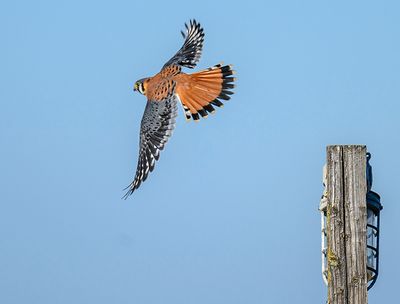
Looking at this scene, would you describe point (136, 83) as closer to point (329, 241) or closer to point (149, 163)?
point (149, 163)

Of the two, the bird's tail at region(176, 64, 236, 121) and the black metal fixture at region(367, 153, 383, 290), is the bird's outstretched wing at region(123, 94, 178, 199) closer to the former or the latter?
the bird's tail at region(176, 64, 236, 121)

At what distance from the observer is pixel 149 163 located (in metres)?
11.9

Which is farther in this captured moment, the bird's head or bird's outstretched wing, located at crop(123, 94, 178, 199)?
the bird's head

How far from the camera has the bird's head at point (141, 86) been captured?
12766mm

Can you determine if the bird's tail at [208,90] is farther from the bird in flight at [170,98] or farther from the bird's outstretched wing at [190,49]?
the bird's outstretched wing at [190,49]

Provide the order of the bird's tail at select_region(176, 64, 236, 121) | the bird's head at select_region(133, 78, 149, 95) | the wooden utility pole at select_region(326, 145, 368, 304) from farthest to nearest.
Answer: the bird's head at select_region(133, 78, 149, 95)
the bird's tail at select_region(176, 64, 236, 121)
the wooden utility pole at select_region(326, 145, 368, 304)

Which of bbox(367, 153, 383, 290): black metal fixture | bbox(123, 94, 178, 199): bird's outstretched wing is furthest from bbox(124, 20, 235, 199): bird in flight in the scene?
bbox(367, 153, 383, 290): black metal fixture

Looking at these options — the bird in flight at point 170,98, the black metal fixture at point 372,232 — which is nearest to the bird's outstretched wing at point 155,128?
the bird in flight at point 170,98

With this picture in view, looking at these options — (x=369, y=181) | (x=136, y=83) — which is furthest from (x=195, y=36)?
(x=369, y=181)

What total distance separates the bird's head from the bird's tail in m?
1.01

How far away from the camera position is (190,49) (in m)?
13.2

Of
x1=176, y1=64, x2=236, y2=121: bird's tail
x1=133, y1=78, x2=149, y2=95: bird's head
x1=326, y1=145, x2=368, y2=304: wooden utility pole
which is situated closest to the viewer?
x1=326, y1=145, x2=368, y2=304: wooden utility pole

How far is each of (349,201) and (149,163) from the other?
6735 millimetres

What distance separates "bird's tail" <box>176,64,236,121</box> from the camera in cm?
1186
